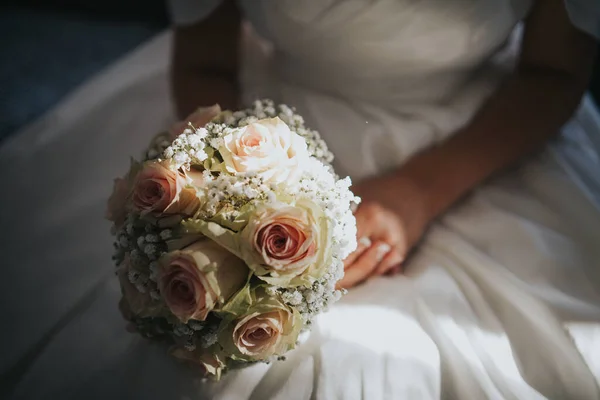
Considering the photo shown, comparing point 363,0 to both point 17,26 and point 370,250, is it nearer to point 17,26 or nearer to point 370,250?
point 370,250

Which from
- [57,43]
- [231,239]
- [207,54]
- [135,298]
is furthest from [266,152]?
[57,43]

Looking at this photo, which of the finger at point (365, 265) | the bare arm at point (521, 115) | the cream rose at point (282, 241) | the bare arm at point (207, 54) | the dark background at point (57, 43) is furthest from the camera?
the dark background at point (57, 43)

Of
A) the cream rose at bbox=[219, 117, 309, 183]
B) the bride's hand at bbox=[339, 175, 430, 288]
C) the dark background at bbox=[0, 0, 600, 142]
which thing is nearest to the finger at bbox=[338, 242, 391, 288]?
the bride's hand at bbox=[339, 175, 430, 288]

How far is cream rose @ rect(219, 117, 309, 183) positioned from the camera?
0.57 meters

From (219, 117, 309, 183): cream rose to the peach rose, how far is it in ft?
0.14

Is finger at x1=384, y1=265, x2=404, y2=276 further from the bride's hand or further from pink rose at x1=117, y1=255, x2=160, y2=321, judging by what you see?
pink rose at x1=117, y1=255, x2=160, y2=321

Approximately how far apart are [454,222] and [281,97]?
31 cm

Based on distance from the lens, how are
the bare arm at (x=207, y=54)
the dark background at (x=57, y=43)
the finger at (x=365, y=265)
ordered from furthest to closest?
1. the dark background at (x=57, y=43)
2. the bare arm at (x=207, y=54)
3. the finger at (x=365, y=265)

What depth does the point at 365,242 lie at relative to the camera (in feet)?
2.50

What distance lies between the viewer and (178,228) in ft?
1.85

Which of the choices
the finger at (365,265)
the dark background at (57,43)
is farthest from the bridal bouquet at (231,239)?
the dark background at (57,43)

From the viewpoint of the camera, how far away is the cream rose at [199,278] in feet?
1.71

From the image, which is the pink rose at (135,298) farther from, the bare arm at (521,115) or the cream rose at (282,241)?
the bare arm at (521,115)

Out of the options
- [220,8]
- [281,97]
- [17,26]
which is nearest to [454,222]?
[281,97]
